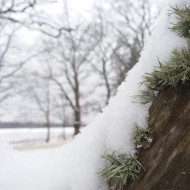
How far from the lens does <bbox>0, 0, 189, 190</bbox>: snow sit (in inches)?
60.1

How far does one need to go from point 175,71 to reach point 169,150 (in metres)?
0.38

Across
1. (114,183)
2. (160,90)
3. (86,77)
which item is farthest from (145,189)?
(86,77)

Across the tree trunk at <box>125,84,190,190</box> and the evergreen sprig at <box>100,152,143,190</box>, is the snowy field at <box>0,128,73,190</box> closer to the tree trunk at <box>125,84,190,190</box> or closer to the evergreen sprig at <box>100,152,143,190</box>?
the evergreen sprig at <box>100,152,143,190</box>

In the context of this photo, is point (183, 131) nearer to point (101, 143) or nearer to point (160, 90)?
point (160, 90)

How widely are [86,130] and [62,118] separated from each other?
1627 inches

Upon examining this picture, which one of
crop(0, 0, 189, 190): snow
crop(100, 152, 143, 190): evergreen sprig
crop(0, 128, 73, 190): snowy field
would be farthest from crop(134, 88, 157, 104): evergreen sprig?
crop(0, 128, 73, 190): snowy field

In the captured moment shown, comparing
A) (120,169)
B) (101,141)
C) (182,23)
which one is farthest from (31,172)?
(182,23)

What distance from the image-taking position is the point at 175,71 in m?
1.36

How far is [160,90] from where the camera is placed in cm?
150

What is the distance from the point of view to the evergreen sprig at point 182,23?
145 centimetres

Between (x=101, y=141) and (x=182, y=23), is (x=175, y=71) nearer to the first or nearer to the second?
(x=182, y=23)

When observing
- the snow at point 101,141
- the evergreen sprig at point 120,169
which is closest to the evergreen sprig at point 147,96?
the snow at point 101,141

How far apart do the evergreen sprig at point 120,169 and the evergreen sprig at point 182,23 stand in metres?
0.69

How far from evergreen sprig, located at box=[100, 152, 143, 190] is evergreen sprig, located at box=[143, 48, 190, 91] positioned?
410 mm
